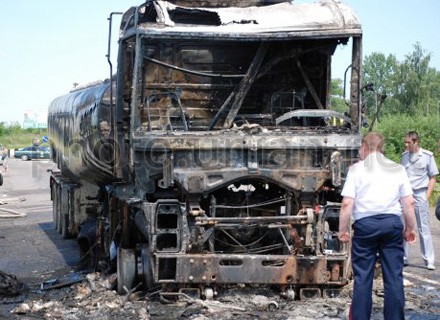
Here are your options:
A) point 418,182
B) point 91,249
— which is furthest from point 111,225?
point 418,182

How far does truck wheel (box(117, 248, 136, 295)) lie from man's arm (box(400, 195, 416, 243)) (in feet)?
11.0

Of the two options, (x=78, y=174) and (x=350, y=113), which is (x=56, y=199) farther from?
(x=350, y=113)

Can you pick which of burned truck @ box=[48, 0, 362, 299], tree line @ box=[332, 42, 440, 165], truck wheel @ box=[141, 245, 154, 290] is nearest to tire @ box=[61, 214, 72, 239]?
burned truck @ box=[48, 0, 362, 299]

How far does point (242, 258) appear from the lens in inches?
297

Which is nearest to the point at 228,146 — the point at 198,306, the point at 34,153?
the point at 198,306

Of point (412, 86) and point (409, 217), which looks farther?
point (412, 86)

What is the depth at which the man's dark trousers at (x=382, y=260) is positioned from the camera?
6.08 meters

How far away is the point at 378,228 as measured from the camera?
239 inches

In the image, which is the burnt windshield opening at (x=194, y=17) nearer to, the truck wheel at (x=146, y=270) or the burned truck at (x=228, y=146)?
the burned truck at (x=228, y=146)

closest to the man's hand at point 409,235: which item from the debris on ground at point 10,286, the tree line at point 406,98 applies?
the debris on ground at point 10,286

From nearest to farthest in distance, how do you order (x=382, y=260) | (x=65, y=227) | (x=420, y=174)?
(x=382, y=260), (x=420, y=174), (x=65, y=227)

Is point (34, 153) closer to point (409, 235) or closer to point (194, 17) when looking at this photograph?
point (194, 17)

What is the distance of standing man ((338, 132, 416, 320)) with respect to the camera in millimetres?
6098

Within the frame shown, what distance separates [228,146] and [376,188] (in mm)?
1898
